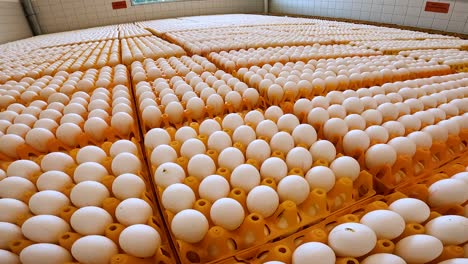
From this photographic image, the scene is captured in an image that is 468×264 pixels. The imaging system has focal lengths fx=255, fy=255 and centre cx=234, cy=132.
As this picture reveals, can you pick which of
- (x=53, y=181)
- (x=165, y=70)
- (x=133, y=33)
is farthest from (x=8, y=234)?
(x=133, y=33)

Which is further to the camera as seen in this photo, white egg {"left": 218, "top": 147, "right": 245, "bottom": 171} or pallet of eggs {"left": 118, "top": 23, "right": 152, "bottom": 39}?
pallet of eggs {"left": 118, "top": 23, "right": 152, "bottom": 39}

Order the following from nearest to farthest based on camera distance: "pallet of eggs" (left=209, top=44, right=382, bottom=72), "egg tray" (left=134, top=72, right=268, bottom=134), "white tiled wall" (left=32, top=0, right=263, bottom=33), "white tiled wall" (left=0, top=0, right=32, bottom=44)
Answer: "egg tray" (left=134, top=72, right=268, bottom=134) → "pallet of eggs" (left=209, top=44, right=382, bottom=72) → "white tiled wall" (left=0, top=0, right=32, bottom=44) → "white tiled wall" (left=32, top=0, right=263, bottom=33)

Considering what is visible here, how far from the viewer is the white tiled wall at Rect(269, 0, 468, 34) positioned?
3.58m

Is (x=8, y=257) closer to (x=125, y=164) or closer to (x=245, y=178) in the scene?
(x=125, y=164)

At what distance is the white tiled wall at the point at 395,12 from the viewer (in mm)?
3584

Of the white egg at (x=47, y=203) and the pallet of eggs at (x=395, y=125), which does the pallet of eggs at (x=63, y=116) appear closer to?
the white egg at (x=47, y=203)

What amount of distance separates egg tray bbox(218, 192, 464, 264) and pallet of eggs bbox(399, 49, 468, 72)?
1.58 m

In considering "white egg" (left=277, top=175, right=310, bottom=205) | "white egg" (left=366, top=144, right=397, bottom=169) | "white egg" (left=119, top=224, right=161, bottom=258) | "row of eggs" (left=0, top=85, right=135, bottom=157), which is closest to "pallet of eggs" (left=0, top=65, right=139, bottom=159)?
"row of eggs" (left=0, top=85, right=135, bottom=157)

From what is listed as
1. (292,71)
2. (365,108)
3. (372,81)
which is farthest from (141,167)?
(372,81)

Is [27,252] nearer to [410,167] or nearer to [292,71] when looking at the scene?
[410,167]

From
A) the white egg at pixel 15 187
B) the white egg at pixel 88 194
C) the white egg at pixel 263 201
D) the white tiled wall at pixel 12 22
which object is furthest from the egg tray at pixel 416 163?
the white tiled wall at pixel 12 22

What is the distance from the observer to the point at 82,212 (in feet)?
2.09

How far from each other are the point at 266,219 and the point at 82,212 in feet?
1.53

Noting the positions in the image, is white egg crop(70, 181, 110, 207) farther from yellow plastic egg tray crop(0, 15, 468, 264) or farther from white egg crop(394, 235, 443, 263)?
white egg crop(394, 235, 443, 263)
